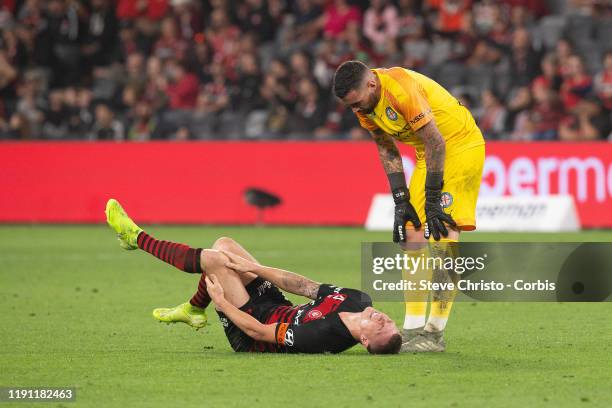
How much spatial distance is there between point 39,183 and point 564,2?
32.8 feet

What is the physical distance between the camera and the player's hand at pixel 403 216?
895cm

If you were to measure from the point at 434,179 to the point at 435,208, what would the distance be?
0.20 m

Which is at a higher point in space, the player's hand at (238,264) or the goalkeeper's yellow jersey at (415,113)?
the goalkeeper's yellow jersey at (415,113)

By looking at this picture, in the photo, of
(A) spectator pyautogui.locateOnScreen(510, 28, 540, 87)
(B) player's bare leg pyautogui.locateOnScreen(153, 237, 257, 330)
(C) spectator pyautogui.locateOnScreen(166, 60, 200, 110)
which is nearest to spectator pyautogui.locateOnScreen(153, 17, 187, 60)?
(C) spectator pyautogui.locateOnScreen(166, 60, 200, 110)

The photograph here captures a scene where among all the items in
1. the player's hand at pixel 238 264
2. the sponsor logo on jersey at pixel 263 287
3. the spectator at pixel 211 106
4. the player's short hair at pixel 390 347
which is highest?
the player's hand at pixel 238 264

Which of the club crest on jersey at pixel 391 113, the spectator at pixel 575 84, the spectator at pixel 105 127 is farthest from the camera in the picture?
the spectator at pixel 105 127

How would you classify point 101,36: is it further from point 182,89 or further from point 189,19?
point 182,89

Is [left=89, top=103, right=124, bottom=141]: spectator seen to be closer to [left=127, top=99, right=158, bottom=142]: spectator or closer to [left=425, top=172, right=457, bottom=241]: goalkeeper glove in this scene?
[left=127, top=99, right=158, bottom=142]: spectator

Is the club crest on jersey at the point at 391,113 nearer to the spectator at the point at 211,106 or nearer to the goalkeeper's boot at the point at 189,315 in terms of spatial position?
the goalkeeper's boot at the point at 189,315

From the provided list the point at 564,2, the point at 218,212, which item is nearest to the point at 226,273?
the point at 218,212

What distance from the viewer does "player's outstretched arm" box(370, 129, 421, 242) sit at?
896cm

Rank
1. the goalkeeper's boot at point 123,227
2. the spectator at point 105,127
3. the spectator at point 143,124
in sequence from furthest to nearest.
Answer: the spectator at point 143,124
the spectator at point 105,127
the goalkeeper's boot at point 123,227

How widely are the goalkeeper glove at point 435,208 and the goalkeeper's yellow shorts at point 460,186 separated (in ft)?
0.48

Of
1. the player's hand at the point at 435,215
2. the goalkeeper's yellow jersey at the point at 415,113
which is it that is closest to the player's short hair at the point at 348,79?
the goalkeeper's yellow jersey at the point at 415,113
